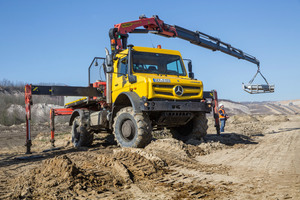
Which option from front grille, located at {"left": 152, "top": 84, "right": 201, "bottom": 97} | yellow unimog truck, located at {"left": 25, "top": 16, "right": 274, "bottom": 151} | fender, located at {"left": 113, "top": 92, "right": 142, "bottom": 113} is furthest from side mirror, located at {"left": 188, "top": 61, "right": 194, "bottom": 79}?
fender, located at {"left": 113, "top": 92, "right": 142, "bottom": 113}

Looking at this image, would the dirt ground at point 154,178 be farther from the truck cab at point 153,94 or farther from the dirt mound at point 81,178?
the truck cab at point 153,94

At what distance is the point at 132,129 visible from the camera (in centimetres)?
706

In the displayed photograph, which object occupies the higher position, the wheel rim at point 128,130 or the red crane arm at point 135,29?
the red crane arm at point 135,29

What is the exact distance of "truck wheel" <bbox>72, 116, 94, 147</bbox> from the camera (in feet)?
31.1

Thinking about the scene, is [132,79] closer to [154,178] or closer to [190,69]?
[190,69]

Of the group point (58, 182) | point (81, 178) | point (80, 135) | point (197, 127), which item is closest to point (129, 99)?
point (197, 127)

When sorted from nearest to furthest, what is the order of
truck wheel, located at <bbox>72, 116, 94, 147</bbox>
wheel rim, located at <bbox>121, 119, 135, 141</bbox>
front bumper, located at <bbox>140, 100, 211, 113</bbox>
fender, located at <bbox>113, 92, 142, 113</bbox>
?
front bumper, located at <bbox>140, 100, 211, 113</bbox>, fender, located at <bbox>113, 92, 142, 113</bbox>, wheel rim, located at <bbox>121, 119, 135, 141</bbox>, truck wheel, located at <bbox>72, 116, 94, 147</bbox>

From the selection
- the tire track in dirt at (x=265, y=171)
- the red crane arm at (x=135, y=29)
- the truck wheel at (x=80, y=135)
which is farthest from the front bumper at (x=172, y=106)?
the truck wheel at (x=80, y=135)

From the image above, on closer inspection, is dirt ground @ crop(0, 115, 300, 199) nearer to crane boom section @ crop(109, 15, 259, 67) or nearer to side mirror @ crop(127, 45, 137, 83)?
side mirror @ crop(127, 45, 137, 83)

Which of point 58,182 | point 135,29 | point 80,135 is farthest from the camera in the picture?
point 135,29

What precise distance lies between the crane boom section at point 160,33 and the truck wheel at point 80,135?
3092 mm

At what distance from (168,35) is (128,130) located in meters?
4.89

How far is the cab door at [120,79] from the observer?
7.75 metres

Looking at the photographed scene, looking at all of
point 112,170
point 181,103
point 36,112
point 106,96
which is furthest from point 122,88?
point 36,112
